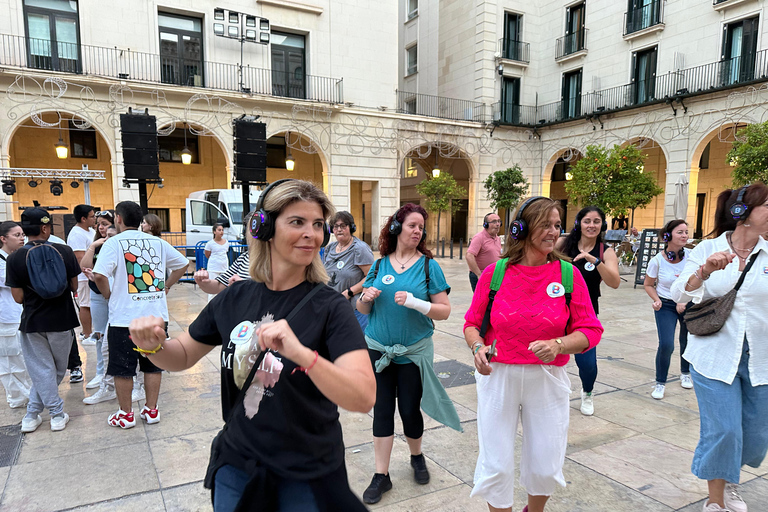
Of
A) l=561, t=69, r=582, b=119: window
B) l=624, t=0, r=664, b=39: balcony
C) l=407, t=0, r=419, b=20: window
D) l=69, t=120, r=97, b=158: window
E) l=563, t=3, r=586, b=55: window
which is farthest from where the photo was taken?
l=407, t=0, r=419, b=20: window

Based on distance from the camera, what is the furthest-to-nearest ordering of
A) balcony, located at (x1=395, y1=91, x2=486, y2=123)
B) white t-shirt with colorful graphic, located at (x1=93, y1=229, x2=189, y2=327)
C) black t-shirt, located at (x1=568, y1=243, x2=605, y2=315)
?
1. balcony, located at (x1=395, y1=91, x2=486, y2=123)
2. black t-shirt, located at (x1=568, y1=243, x2=605, y2=315)
3. white t-shirt with colorful graphic, located at (x1=93, y1=229, x2=189, y2=327)

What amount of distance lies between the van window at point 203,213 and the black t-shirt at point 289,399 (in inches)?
555

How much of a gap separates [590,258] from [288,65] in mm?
18562

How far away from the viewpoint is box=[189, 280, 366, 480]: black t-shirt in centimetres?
146

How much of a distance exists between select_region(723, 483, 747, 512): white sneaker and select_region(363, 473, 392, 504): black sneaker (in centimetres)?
195

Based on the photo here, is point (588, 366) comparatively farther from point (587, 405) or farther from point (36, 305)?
point (36, 305)

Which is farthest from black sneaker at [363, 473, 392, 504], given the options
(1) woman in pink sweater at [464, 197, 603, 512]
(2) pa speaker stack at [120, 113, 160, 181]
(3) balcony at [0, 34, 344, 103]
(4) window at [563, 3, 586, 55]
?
(4) window at [563, 3, 586, 55]

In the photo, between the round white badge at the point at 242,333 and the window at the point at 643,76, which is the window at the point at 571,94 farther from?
the round white badge at the point at 242,333

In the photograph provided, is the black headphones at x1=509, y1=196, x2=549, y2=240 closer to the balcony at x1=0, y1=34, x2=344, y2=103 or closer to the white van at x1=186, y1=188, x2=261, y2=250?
the white van at x1=186, y1=188, x2=261, y2=250

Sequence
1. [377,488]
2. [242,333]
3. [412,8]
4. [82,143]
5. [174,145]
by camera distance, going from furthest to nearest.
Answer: [412,8] → [174,145] → [82,143] → [377,488] → [242,333]

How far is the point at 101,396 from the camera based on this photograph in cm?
454

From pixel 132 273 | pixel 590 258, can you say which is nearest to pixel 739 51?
pixel 590 258

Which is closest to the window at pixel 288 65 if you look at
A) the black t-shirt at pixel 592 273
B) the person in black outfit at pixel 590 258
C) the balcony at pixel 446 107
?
the balcony at pixel 446 107

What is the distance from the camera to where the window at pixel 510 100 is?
80.3 ft
